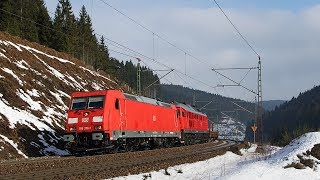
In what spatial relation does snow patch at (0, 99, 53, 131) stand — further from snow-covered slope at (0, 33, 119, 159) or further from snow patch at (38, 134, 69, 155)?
snow patch at (38, 134, 69, 155)

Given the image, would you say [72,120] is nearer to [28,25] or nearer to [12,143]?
[12,143]

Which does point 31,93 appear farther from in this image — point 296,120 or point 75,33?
point 296,120

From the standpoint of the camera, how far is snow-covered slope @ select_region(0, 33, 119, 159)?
81.2ft

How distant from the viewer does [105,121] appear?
24.2 m

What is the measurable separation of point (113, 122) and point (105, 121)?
876mm

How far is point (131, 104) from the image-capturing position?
28.1 meters

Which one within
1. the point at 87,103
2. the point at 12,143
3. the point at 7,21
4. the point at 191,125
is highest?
the point at 7,21

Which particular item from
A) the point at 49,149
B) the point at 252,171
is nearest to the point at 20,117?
the point at 49,149

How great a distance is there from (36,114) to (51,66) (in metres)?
15.9

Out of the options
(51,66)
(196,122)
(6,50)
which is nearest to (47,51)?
(51,66)

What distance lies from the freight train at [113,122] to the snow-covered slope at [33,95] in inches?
105

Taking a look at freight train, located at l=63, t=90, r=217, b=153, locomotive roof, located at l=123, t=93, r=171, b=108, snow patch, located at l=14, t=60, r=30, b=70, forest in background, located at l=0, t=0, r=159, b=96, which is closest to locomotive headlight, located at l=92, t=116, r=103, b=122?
freight train, located at l=63, t=90, r=217, b=153

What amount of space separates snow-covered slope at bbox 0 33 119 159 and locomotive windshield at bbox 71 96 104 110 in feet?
10.2

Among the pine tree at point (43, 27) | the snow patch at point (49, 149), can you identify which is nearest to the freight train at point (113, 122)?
the snow patch at point (49, 149)
